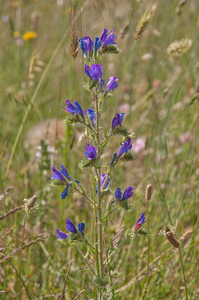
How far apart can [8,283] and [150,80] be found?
10.2ft

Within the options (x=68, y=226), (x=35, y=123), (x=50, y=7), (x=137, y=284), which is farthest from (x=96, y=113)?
(x=50, y=7)

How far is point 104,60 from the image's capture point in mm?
4727

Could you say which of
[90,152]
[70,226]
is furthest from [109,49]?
[70,226]

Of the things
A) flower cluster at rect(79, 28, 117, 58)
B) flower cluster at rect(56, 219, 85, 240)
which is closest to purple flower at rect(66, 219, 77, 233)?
flower cluster at rect(56, 219, 85, 240)

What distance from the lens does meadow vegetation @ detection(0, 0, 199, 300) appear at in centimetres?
232

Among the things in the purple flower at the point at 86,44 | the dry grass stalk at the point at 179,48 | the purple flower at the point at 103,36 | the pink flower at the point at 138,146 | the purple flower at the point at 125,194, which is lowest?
the purple flower at the point at 125,194

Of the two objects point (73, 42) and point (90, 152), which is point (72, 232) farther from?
point (73, 42)

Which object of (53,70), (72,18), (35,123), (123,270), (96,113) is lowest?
(123,270)

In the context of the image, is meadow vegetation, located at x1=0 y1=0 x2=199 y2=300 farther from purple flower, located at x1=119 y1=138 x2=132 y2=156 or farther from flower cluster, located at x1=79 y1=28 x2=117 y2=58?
flower cluster, located at x1=79 y1=28 x2=117 y2=58

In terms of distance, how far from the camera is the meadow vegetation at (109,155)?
2.32 m

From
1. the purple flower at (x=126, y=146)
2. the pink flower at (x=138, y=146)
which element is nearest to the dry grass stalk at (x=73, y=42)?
the purple flower at (x=126, y=146)

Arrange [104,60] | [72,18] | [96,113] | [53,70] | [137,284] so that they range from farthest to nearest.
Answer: [53,70] → [104,60] → [137,284] → [72,18] → [96,113]

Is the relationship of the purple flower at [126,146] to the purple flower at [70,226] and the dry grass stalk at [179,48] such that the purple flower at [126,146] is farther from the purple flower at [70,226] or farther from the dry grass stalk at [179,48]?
the dry grass stalk at [179,48]

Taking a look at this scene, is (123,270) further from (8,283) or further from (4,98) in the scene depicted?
(4,98)
